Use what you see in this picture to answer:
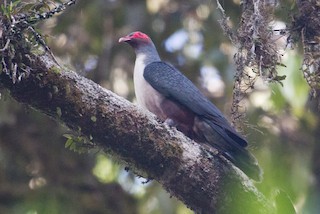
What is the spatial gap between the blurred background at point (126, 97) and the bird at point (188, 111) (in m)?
1.39

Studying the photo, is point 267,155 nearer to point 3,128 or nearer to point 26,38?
point 3,128

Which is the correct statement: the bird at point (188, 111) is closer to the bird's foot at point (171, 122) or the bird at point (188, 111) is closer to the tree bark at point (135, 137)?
the bird's foot at point (171, 122)

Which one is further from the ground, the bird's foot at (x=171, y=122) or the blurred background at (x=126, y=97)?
the bird's foot at (x=171, y=122)

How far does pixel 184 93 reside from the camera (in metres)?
5.56

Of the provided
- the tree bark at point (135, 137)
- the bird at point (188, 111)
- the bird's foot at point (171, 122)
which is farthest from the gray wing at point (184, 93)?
the tree bark at point (135, 137)

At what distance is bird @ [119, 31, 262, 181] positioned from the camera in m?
Answer: 4.83

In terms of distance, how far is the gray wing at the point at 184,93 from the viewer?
5145 mm

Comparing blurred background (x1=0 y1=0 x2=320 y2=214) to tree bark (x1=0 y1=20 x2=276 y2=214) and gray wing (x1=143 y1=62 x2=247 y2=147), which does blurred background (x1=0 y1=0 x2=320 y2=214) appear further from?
tree bark (x1=0 y1=20 x2=276 y2=214)

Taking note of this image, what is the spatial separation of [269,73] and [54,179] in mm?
3431

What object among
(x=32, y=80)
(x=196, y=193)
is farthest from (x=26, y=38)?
(x=196, y=193)

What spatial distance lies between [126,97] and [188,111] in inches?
99.1

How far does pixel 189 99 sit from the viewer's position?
5.48 meters

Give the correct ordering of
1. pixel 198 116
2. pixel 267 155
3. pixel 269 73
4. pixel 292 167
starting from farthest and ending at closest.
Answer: pixel 267 155 → pixel 292 167 → pixel 198 116 → pixel 269 73

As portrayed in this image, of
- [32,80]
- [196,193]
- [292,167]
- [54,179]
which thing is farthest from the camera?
[54,179]
